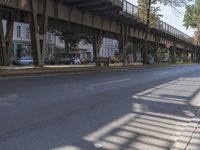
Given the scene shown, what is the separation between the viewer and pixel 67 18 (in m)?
38.7

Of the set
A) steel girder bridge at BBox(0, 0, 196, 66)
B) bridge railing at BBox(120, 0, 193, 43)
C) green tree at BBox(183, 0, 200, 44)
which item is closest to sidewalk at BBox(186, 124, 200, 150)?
steel girder bridge at BBox(0, 0, 196, 66)

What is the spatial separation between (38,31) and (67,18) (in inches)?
217

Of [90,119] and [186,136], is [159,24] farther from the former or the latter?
[186,136]

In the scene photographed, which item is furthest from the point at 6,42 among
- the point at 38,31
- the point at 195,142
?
the point at 195,142

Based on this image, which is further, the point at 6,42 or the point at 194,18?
the point at 194,18

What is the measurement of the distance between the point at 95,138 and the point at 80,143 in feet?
1.71

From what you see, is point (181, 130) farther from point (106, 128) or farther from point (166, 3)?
point (166, 3)

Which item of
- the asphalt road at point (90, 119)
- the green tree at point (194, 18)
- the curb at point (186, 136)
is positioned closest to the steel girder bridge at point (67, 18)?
the asphalt road at point (90, 119)

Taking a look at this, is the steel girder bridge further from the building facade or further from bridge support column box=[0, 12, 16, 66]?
the building facade

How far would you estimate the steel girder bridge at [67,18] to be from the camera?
32.9 metres

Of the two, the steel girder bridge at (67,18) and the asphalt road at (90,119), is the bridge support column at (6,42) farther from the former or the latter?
the asphalt road at (90,119)

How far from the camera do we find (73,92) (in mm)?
15789

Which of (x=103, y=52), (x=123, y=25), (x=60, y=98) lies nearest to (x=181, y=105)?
(x=60, y=98)

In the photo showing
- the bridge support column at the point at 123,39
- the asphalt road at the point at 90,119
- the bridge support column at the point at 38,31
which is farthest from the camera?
the bridge support column at the point at 123,39
